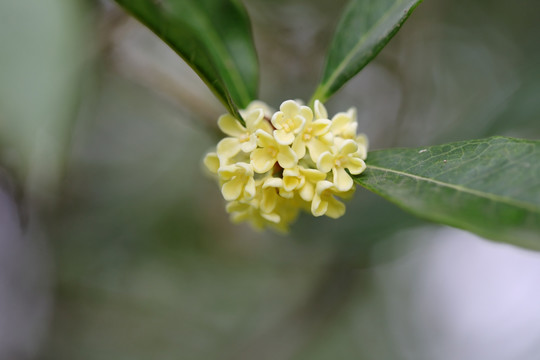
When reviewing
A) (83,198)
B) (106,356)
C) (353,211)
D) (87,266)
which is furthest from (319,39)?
(106,356)

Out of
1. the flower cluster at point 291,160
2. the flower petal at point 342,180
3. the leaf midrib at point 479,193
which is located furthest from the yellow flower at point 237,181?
the leaf midrib at point 479,193

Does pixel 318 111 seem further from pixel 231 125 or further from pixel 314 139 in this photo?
pixel 231 125

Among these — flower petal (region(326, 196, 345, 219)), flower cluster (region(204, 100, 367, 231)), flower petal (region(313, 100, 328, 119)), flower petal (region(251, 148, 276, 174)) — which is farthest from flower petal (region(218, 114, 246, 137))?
flower petal (region(326, 196, 345, 219))

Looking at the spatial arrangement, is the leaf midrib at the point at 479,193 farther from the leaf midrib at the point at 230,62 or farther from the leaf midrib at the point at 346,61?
the leaf midrib at the point at 230,62

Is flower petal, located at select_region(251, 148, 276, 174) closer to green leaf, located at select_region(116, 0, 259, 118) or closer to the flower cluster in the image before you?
the flower cluster

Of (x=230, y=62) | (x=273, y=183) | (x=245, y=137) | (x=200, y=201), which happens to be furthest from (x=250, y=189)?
(x=200, y=201)

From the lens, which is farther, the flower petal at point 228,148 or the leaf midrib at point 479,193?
the flower petal at point 228,148
